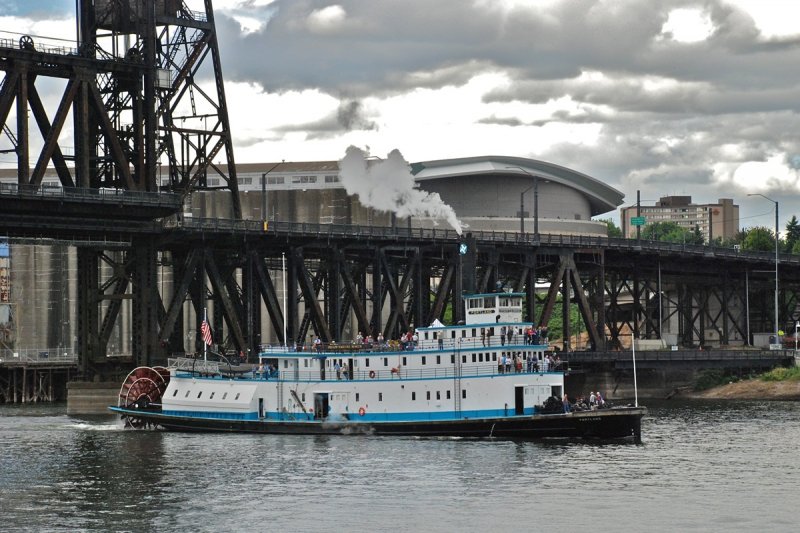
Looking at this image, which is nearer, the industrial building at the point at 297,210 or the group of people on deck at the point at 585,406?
the group of people on deck at the point at 585,406

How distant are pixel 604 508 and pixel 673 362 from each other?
6686cm

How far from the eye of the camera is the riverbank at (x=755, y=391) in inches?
4803

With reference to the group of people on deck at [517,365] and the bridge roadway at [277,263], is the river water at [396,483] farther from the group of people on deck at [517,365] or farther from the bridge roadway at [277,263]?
the bridge roadway at [277,263]

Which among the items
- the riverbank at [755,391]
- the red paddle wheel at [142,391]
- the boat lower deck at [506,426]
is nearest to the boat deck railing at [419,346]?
the boat lower deck at [506,426]

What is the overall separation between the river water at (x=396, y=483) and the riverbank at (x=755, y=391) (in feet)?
110

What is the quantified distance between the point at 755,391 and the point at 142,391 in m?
55.3

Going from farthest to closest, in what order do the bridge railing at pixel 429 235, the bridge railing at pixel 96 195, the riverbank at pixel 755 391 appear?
the riverbank at pixel 755 391 → the bridge railing at pixel 429 235 → the bridge railing at pixel 96 195

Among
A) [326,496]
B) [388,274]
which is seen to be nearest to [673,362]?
[388,274]

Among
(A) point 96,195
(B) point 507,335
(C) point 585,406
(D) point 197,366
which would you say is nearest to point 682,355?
(C) point 585,406

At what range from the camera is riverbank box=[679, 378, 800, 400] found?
400 ft

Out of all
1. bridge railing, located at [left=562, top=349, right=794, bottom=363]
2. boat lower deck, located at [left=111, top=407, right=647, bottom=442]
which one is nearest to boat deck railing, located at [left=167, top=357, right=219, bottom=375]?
boat lower deck, located at [left=111, top=407, right=647, bottom=442]

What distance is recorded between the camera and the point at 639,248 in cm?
13600

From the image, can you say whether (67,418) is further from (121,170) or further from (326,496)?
(326,496)

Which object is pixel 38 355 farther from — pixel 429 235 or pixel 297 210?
pixel 429 235
